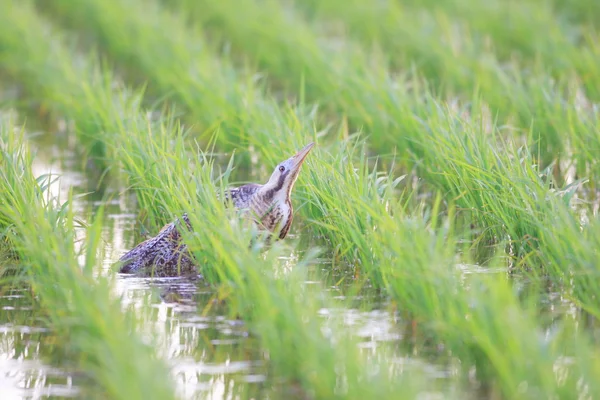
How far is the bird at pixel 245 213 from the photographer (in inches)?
267

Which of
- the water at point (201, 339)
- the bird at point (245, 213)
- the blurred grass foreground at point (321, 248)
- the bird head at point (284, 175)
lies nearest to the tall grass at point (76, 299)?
the blurred grass foreground at point (321, 248)

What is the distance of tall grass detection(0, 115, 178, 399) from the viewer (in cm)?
444

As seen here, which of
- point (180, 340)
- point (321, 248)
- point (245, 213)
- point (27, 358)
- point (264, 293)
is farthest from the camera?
point (245, 213)

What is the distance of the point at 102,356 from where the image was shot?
4562 mm

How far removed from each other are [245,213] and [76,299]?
1781mm

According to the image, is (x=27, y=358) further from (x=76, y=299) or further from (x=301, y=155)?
(x=301, y=155)

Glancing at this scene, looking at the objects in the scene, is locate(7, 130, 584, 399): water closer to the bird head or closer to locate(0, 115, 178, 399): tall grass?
locate(0, 115, 178, 399): tall grass

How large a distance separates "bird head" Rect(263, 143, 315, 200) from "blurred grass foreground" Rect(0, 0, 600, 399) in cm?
18

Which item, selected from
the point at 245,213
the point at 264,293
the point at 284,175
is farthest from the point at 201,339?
the point at 284,175

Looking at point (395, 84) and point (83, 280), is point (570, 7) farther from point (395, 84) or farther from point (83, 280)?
point (83, 280)

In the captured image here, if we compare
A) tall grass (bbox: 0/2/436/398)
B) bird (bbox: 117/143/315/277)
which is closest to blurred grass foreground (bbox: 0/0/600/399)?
tall grass (bbox: 0/2/436/398)

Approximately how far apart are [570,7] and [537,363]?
42.0ft

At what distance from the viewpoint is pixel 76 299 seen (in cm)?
526

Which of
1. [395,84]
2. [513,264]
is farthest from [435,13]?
[513,264]
